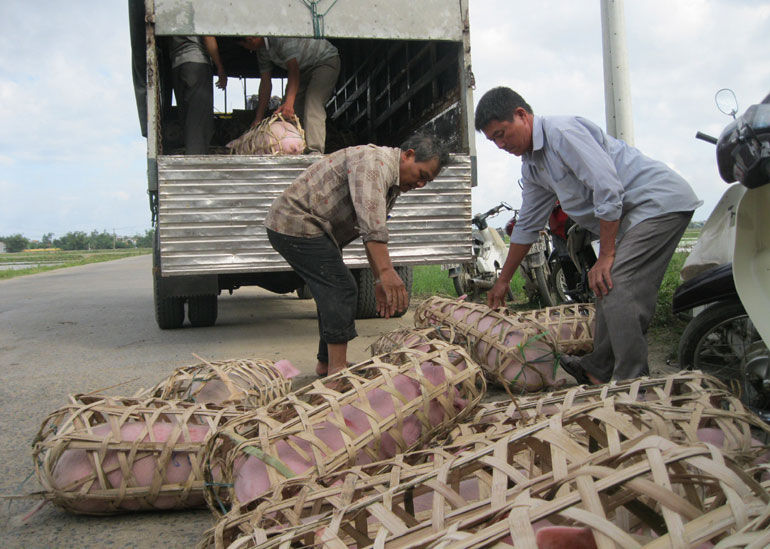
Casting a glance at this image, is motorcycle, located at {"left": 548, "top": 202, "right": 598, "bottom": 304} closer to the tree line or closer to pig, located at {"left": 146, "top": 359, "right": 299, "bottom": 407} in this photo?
pig, located at {"left": 146, "top": 359, "right": 299, "bottom": 407}

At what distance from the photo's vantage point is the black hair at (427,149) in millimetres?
A: 2992

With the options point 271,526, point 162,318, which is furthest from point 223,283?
point 271,526

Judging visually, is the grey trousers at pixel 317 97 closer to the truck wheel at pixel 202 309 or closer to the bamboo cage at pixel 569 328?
the truck wheel at pixel 202 309

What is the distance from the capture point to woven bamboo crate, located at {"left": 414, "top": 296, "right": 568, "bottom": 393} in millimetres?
3057

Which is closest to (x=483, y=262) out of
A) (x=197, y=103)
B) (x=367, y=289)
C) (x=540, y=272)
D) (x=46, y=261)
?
(x=540, y=272)

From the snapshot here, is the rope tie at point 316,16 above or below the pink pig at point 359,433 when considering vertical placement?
above

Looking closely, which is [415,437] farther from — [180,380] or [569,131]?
[569,131]

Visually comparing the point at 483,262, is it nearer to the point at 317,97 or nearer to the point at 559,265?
the point at 559,265

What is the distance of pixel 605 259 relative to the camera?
280cm

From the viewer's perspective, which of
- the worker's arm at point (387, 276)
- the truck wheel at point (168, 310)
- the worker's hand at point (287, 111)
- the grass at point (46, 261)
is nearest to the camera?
the worker's arm at point (387, 276)

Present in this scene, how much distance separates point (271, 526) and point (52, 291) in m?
11.6

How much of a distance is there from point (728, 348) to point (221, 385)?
2323mm

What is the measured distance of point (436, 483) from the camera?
114 centimetres

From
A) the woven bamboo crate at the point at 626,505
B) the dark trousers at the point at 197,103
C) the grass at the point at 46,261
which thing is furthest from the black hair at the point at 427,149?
the grass at the point at 46,261
